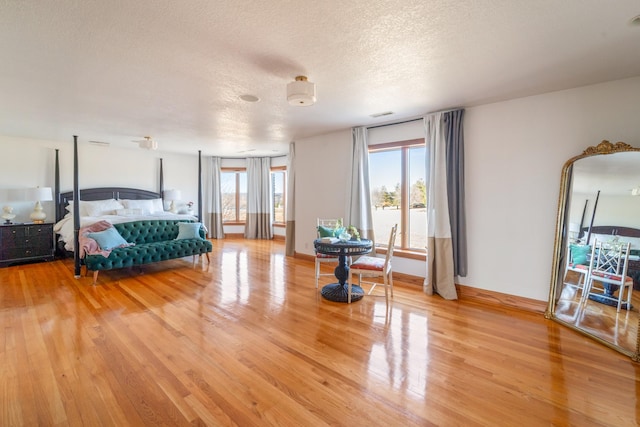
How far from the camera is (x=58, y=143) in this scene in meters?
6.00

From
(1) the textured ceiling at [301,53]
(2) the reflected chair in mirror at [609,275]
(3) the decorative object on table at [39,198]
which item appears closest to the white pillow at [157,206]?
(3) the decorative object on table at [39,198]

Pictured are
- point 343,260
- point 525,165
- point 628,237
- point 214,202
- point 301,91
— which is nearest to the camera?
A: point 301,91

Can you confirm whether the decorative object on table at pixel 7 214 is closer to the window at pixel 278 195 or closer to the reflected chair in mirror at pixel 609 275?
the window at pixel 278 195

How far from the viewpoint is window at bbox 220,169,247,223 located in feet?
29.1

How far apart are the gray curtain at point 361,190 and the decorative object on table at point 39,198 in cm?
589

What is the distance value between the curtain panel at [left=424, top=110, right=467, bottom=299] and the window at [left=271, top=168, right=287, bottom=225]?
5.23m

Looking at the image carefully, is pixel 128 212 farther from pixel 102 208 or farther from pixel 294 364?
pixel 294 364

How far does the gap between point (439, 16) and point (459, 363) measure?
2.59 meters

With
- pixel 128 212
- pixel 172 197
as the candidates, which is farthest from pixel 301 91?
pixel 172 197

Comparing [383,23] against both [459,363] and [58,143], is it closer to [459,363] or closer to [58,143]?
[459,363]

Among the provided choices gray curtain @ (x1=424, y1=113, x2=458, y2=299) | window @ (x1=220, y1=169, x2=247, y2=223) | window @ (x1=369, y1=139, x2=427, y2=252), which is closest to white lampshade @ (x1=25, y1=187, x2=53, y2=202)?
window @ (x1=220, y1=169, x2=247, y2=223)

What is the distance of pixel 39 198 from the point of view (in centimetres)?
534

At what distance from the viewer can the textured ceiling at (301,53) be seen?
1.82 metres

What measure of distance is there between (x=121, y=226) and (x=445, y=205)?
18.3 ft
